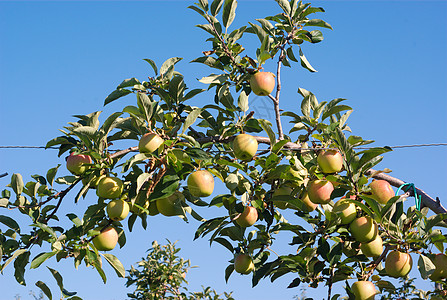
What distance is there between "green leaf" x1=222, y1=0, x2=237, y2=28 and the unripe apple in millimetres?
1380

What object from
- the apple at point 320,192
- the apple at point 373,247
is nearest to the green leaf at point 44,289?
the apple at point 320,192

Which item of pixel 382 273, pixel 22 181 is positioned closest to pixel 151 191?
pixel 22 181

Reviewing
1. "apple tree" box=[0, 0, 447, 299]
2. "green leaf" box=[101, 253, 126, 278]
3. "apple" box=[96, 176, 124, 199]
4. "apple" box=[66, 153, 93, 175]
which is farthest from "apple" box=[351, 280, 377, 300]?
"apple" box=[66, 153, 93, 175]

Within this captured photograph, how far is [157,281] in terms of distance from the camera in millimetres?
7117

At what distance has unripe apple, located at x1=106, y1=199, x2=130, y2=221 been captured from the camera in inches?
108

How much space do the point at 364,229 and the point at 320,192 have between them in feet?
1.05

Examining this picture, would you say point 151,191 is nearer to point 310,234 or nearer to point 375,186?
point 310,234

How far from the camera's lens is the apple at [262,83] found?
10.4ft

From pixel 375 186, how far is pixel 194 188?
113 cm

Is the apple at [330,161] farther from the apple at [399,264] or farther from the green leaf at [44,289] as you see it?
the green leaf at [44,289]

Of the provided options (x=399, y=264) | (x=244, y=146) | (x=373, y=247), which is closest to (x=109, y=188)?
(x=244, y=146)

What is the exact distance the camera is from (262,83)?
3.18 m

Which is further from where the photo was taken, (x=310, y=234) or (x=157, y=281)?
(x=157, y=281)

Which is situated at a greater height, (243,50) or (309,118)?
(243,50)
